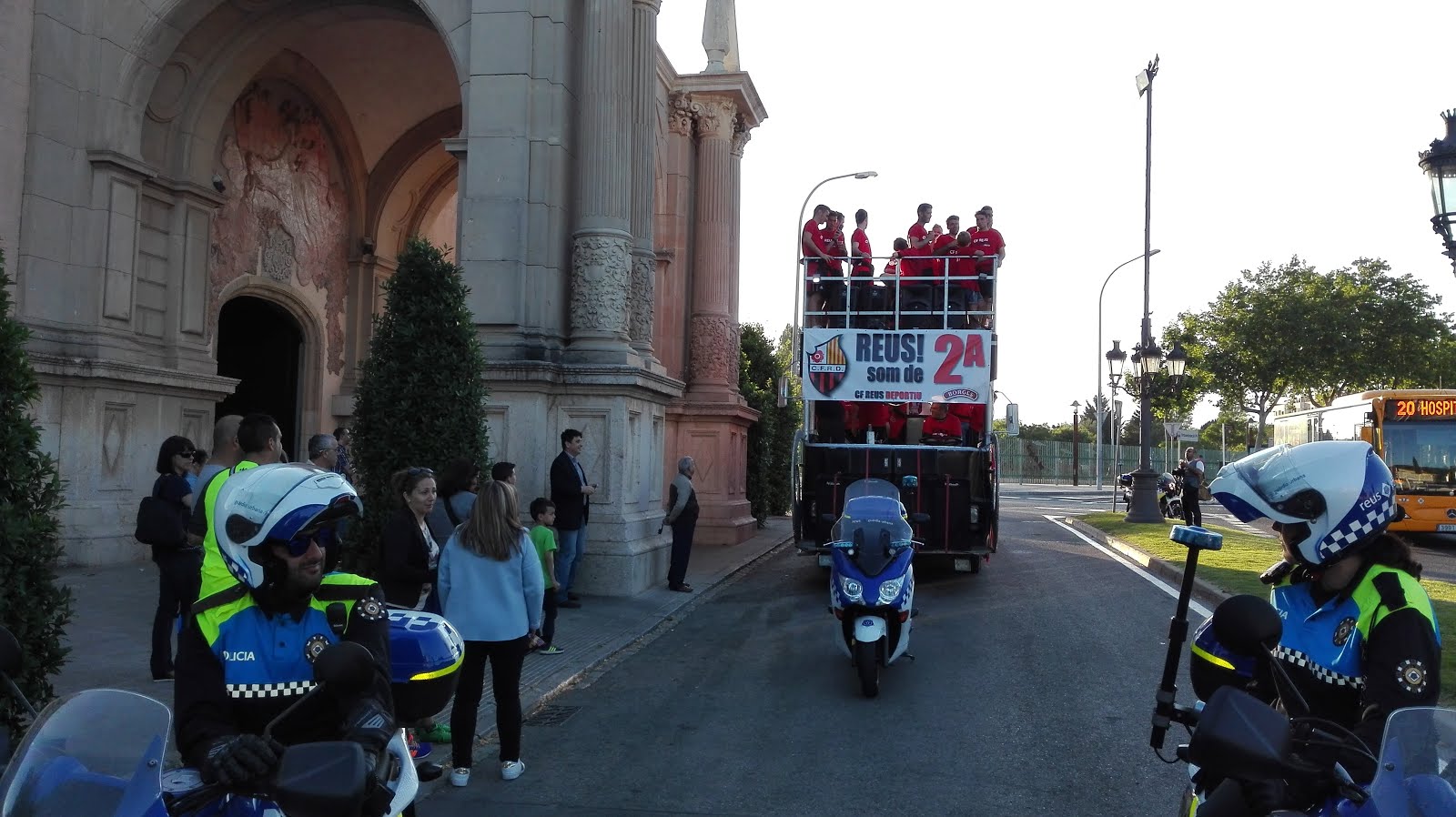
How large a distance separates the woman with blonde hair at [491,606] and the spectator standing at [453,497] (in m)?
1.09

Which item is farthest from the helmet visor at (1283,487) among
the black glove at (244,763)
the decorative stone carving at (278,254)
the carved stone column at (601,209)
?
the decorative stone carving at (278,254)

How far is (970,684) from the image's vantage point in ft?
28.0

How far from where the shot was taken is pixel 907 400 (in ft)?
46.5

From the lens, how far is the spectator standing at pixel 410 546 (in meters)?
6.55

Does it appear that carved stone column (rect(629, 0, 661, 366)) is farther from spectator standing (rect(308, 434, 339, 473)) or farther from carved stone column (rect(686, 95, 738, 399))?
carved stone column (rect(686, 95, 738, 399))

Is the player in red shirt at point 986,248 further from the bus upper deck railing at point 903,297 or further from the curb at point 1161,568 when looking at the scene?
the curb at point 1161,568

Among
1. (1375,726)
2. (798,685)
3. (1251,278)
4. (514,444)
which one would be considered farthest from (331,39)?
(1251,278)

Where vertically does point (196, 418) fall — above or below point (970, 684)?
above

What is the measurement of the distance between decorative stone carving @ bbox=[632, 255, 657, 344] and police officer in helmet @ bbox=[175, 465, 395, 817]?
1174 centimetres

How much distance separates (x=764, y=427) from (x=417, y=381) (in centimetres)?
1481

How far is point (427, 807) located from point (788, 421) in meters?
22.6

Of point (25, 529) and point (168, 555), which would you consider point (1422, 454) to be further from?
point (25, 529)

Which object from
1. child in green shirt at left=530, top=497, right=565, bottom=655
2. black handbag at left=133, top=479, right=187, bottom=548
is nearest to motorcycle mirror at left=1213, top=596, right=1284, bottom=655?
child in green shirt at left=530, top=497, right=565, bottom=655

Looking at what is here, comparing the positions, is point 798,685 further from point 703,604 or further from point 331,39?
point 331,39
